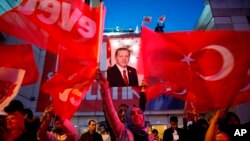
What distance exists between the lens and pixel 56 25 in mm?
4254

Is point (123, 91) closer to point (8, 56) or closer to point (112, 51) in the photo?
point (112, 51)

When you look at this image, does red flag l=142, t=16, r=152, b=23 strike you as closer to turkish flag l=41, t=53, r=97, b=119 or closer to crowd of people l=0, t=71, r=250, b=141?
turkish flag l=41, t=53, r=97, b=119

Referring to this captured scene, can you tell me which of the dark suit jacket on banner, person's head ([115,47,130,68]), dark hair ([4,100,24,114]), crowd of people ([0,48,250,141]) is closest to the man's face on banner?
person's head ([115,47,130,68])

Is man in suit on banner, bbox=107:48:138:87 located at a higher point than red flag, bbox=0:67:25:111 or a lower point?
higher

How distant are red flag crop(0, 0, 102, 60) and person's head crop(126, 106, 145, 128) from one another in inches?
51.0

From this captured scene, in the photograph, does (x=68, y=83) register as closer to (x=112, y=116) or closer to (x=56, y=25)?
(x=56, y=25)

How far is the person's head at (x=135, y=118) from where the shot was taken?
3074 millimetres

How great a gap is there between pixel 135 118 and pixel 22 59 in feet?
8.83

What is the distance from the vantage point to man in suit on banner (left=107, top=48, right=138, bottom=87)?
26.8 ft

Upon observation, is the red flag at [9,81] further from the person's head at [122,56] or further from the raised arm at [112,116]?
the person's head at [122,56]

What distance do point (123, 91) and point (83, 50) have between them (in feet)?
27.8

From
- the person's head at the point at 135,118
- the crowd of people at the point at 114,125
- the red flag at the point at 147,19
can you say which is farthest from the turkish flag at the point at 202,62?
the red flag at the point at 147,19

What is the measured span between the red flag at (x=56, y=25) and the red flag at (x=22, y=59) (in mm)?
588

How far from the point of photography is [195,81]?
4180mm
